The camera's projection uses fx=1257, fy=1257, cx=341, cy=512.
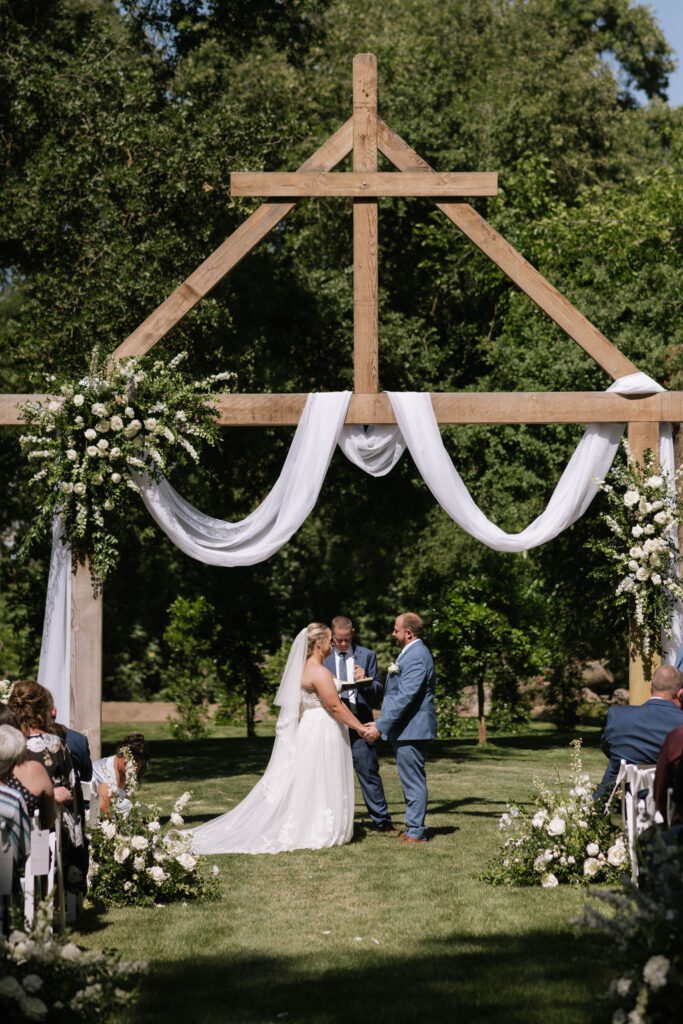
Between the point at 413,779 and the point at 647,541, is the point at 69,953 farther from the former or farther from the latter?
the point at 647,541

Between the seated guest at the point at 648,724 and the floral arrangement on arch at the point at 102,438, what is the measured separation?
3.44m

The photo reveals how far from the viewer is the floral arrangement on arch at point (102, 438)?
346 inches

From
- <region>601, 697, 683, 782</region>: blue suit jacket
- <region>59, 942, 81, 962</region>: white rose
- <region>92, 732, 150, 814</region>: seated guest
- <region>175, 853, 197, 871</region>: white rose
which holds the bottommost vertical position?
<region>175, 853, 197, 871</region>: white rose

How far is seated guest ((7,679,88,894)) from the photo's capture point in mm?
6402

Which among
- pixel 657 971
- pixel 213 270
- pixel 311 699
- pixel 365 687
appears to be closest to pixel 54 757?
pixel 311 699

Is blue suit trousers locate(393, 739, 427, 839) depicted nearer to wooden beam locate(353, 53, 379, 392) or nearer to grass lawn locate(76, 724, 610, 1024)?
grass lawn locate(76, 724, 610, 1024)

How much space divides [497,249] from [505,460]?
26.2 ft

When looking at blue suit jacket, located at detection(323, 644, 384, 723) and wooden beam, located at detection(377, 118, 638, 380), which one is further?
blue suit jacket, located at detection(323, 644, 384, 723)

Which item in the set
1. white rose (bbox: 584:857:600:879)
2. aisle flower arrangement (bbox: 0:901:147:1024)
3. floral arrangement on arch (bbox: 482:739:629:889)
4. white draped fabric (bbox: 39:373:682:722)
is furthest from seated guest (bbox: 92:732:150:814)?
aisle flower arrangement (bbox: 0:901:147:1024)

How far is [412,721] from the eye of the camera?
905cm

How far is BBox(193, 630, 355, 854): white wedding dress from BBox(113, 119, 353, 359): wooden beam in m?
2.52

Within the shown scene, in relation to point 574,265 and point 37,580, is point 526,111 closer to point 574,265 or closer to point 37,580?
point 574,265

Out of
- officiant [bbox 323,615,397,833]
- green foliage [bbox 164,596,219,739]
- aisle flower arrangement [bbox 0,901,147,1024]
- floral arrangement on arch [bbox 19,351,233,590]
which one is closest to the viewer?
aisle flower arrangement [bbox 0,901,147,1024]

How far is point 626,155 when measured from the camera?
26062mm
